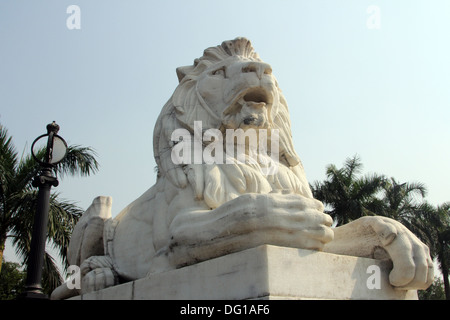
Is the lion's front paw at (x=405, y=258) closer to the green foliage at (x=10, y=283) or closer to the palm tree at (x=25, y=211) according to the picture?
the palm tree at (x=25, y=211)

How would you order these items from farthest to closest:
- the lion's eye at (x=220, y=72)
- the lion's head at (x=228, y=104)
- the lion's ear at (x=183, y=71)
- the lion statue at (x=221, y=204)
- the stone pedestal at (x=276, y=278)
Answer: the lion's ear at (x=183, y=71), the lion's eye at (x=220, y=72), the lion's head at (x=228, y=104), the lion statue at (x=221, y=204), the stone pedestal at (x=276, y=278)

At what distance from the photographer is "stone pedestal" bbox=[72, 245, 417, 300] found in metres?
2.63

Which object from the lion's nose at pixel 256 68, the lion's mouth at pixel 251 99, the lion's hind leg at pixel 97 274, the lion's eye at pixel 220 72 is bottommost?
the lion's hind leg at pixel 97 274

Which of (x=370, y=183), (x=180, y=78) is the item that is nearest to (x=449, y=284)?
(x=370, y=183)

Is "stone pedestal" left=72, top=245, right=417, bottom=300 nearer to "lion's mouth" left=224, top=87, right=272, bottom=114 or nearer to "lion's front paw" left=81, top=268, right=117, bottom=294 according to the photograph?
"lion's front paw" left=81, top=268, right=117, bottom=294

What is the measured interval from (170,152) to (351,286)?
1.78 m

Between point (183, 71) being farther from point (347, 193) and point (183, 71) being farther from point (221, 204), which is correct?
point (347, 193)

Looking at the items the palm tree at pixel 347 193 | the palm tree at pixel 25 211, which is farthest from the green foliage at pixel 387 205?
the palm tree at pixel 25 211

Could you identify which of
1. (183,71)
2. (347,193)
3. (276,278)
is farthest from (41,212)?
(347,193)

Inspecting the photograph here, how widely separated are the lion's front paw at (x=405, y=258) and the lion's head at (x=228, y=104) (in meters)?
0.83

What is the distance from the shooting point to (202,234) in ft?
10.2

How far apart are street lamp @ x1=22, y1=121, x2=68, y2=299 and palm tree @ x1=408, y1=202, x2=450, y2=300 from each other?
51.6 ft

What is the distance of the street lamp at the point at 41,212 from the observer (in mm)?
4637
